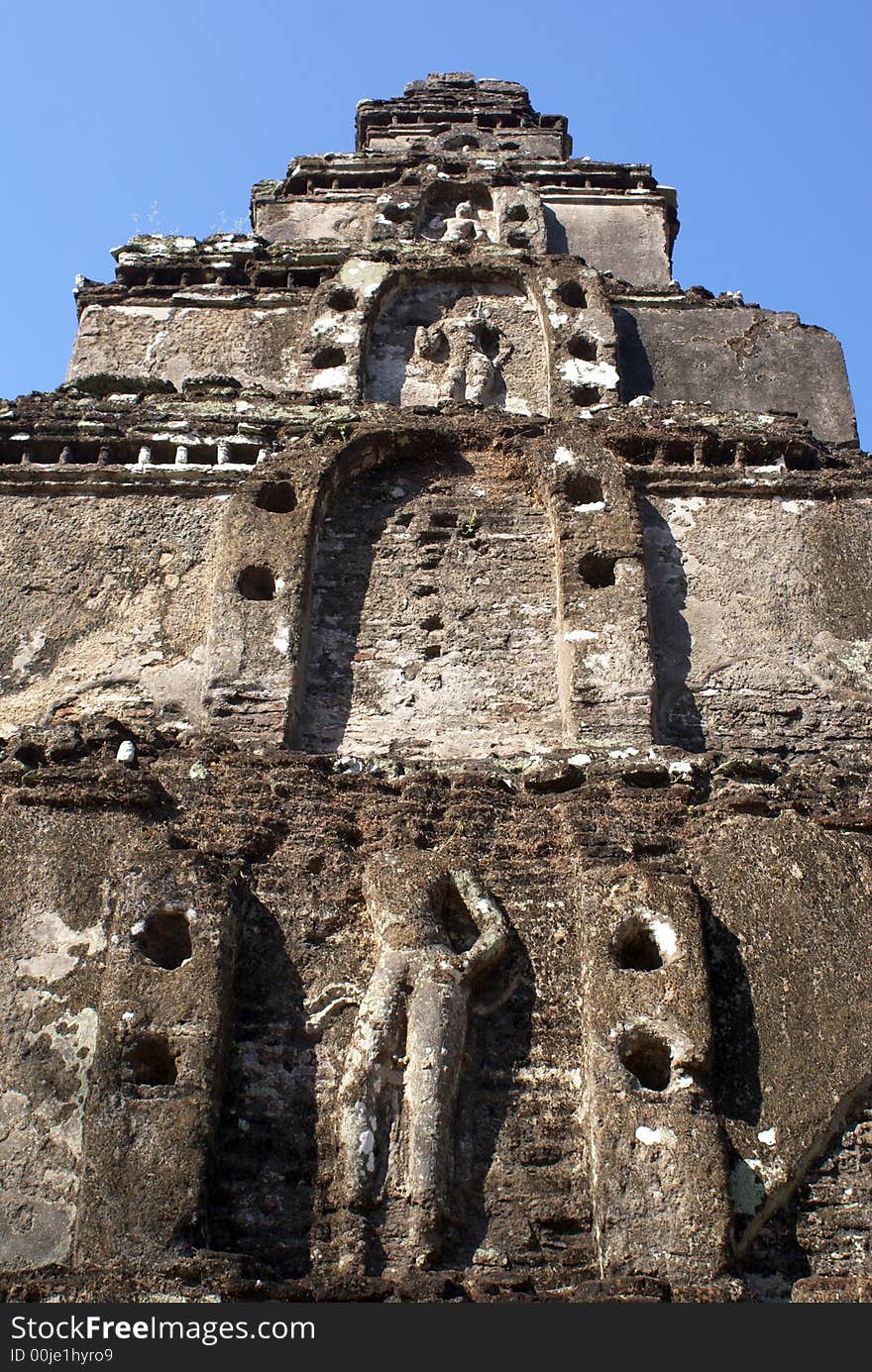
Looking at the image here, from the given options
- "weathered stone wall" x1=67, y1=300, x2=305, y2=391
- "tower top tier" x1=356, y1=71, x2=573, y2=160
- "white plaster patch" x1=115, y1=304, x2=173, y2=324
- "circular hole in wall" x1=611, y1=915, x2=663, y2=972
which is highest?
"tower top tier" x1=356, y1=71, x2=573, y2=160

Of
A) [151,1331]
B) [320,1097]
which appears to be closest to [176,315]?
[320,1097]

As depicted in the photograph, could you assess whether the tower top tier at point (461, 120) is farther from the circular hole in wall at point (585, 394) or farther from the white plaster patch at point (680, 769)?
the white plaster patch at point (680, 769)

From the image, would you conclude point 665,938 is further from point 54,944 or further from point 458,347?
point 458,347

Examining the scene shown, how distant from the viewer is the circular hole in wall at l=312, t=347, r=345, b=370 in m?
13.4

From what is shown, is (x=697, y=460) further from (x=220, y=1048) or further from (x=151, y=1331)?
(x=151, y=1331)

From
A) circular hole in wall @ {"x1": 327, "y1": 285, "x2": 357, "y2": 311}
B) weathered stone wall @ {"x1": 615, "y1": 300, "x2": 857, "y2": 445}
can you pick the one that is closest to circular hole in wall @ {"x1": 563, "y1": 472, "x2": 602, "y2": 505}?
weathered stone wall @ {"x1": 615, "y1": 300, "x2": 857, "y2": 445}

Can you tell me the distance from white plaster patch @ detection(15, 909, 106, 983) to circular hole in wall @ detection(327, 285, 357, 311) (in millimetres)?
7197

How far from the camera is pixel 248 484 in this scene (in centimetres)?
1160

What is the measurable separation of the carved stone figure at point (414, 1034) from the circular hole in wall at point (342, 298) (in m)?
6.69

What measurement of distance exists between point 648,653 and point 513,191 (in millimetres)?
7891

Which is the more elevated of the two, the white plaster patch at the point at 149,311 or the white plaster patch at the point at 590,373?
the white plaster patch at the point at 149,311

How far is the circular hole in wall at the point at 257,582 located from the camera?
11.0 m

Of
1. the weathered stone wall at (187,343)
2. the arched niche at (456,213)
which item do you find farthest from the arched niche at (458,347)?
the arched niche at (456,213)

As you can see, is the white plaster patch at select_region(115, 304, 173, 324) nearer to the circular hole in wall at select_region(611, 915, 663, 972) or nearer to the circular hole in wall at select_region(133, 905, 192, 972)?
the circular hole in wall at select_region(133, 905, 192, 972)
